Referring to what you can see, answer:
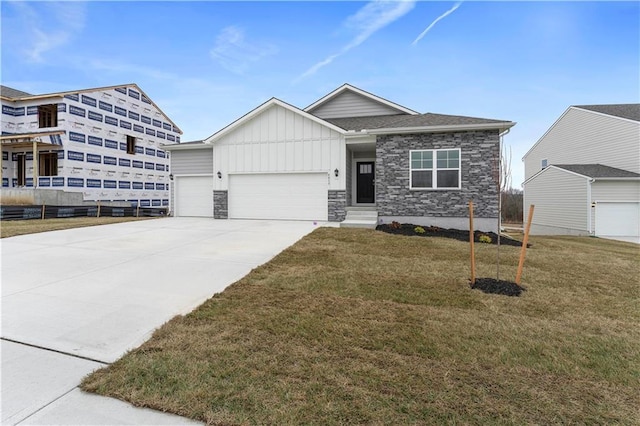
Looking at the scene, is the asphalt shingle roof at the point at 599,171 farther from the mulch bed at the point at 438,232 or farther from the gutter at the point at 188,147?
the gutter at the point at 188,147

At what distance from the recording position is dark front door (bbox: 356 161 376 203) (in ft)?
46.4

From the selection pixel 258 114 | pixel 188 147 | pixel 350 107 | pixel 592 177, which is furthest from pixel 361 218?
pixel 592 177

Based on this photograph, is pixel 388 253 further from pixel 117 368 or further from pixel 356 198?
pixel 356 198

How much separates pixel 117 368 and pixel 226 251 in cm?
453

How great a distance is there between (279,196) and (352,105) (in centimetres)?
694

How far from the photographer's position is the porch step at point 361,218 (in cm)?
1143

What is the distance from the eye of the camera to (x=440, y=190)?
1142cm

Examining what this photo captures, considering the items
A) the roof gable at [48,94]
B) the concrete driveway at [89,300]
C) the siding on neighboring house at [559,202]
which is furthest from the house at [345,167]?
the roof gable at [48,94]

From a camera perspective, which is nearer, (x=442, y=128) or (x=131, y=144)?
(x=442, y=128)

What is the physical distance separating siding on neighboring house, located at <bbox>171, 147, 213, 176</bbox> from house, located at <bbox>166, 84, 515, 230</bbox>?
0.05 metres

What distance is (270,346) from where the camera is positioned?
2.85 meters

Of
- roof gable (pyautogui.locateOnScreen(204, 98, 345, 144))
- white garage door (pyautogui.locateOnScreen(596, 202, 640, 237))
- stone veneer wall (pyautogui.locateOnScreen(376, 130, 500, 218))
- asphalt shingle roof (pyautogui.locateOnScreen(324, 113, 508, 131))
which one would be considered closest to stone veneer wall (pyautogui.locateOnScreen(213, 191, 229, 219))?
roof gable (pyautogui.locateOnScreen(204, 98, 345, 144))

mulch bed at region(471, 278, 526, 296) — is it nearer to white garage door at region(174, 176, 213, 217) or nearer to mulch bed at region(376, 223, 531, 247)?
mulch bed at region(376, 223, 531, 247)

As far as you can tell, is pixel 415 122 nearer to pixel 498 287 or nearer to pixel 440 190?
pixel 440 190
